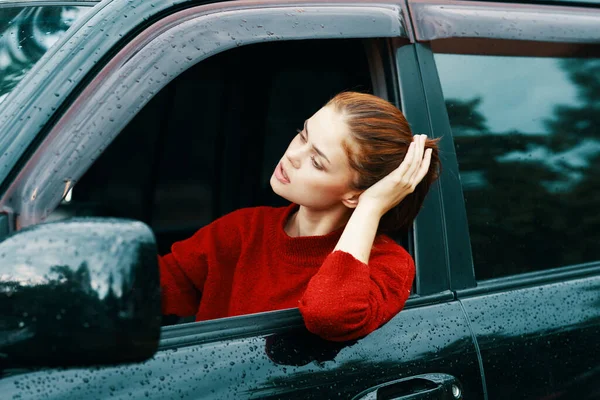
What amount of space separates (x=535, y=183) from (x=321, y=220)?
1.77 feet

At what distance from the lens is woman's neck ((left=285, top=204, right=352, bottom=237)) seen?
1.93m

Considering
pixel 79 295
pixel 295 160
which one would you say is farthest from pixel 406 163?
pixel 79 295

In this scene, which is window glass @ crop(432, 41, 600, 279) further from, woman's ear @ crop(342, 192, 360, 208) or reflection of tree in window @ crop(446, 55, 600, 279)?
woman's ear @ crop(342, 192, 360, 208)

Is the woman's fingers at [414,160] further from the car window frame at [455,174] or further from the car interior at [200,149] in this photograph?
the car interior at [200,149]

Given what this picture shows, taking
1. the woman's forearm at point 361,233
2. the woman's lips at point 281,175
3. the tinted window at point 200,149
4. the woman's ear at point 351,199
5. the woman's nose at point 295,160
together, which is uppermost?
the tinted window at point 200,149

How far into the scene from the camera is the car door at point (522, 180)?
5.87 ft

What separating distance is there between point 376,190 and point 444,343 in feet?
1.18

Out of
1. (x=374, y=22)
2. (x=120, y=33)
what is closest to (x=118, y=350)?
(x=120, y=33)

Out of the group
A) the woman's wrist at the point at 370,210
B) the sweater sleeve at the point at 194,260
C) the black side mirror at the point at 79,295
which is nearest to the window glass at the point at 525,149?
the woman's wrist at the point at 370,210

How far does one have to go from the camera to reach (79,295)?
3.65ft

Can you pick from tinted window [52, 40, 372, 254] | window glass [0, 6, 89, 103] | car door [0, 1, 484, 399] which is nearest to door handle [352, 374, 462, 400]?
car door [0, 1, 484, 399]

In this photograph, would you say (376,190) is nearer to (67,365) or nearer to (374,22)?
(374,22)

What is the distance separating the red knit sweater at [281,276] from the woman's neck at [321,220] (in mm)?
37

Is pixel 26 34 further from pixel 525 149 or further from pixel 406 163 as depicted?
pixel 525 149
